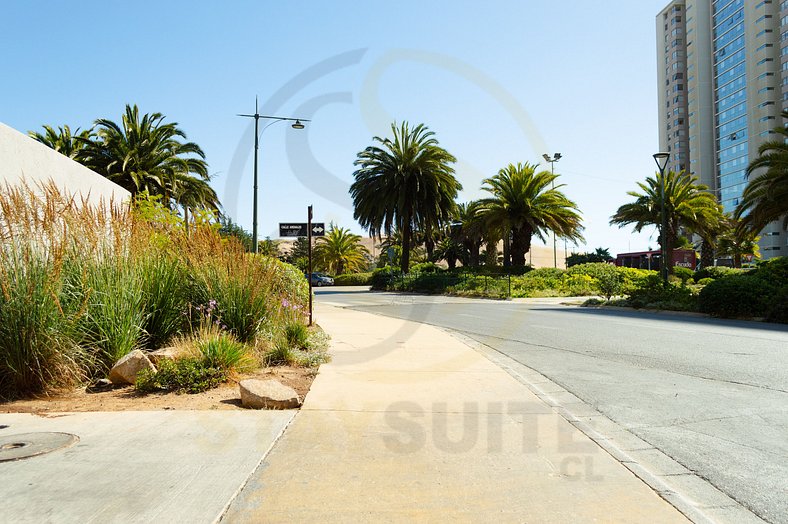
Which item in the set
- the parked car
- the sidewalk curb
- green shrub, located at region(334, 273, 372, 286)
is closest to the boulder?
the sidewalk curb

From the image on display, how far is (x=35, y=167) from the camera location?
877 cm

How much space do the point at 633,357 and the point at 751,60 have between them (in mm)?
101199

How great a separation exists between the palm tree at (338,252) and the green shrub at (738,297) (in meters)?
62.5

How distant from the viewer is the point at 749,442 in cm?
511

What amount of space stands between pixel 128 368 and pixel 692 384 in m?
6.99

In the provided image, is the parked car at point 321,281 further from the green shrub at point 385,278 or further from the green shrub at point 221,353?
the green shrub at point 221,353

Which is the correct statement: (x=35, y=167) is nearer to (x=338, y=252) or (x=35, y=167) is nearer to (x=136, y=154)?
(x=136, y=154)

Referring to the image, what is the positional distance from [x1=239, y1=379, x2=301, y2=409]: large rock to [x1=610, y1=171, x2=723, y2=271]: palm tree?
128ft

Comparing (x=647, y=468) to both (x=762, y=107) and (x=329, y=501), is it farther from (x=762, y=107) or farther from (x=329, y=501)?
(x=762, y=107)

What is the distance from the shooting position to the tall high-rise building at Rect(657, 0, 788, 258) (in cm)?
8762

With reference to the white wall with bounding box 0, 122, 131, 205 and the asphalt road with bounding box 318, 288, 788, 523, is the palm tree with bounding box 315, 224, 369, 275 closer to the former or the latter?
the asphalt road with bounding box 318, 288, 788, 523

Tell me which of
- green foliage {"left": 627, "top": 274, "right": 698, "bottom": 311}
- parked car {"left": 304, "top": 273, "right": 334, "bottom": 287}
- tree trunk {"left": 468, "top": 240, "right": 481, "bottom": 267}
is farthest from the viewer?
parked car {"left": 304, "top": 273, "right": 334, "bottom": 287}

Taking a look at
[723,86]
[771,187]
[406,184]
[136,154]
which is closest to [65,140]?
[136,154]

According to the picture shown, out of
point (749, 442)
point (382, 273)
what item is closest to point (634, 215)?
point (382, 273)
